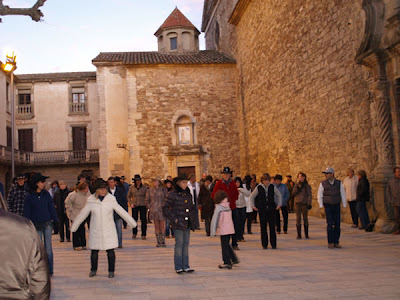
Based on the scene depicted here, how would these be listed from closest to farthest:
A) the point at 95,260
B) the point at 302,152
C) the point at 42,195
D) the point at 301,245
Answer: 1. the point at 95,260
2. the point at 42,195
3. the point at 301,245
4. the point at 302,152

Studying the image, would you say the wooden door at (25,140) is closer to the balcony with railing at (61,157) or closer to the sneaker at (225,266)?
the balcony with railing at (61,157)

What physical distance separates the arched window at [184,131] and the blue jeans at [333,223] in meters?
17.0

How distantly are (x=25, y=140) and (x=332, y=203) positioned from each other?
30362 mm

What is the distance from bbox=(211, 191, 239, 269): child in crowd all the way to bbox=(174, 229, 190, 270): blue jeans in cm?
48

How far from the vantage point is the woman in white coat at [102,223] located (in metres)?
6.51

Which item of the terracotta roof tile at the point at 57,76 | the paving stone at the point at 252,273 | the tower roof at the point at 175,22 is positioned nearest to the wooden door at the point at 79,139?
the terracotta roof tile at the point at 57,76

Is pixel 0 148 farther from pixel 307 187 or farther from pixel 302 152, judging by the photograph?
pixel 307 187

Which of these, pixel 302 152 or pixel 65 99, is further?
pixel 65 99

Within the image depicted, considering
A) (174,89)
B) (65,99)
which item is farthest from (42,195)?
(65,99)

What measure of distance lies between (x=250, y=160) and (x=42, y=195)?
17344mm

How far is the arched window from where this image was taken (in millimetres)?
25453

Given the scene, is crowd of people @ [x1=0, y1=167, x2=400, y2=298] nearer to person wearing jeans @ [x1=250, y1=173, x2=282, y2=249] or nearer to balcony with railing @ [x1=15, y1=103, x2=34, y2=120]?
person wearing jeans @ [x1=250, y1=173, x2=282, y2=249]

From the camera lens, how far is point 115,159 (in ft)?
83.3

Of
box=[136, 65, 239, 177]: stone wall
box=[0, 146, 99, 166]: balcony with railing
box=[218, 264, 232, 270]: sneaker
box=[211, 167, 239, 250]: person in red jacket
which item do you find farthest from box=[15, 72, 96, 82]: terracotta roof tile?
box=[218, 264, 232, 270]: sneaker
